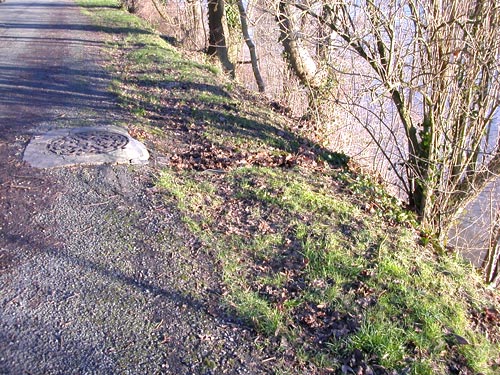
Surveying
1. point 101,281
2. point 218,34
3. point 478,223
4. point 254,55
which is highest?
point 218,34

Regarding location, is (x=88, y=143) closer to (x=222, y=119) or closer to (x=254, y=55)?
(x=222, y=119)

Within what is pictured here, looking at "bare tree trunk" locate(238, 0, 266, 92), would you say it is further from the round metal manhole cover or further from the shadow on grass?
the round metal manhole cover

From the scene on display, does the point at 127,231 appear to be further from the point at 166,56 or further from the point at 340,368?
the point at 166,56

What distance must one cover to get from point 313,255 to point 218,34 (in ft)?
38.5

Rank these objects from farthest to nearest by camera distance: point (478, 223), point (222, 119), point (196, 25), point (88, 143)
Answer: point (196, 25) < point (222, 119) < point (478, 223) < point (88, 143)

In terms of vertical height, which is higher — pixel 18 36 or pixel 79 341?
pixel 79 341

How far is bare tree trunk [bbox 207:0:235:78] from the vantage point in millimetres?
14602

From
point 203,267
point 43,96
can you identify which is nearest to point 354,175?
point 203,267

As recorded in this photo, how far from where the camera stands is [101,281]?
3906mm

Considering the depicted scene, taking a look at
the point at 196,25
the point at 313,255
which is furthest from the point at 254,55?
the point at 313,255

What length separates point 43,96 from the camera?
27.6 ft

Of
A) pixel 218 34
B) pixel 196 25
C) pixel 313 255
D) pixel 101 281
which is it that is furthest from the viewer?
pixel 196 25

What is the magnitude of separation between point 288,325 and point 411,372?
924 millimetres

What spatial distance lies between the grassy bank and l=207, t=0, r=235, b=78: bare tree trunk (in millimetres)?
7114
